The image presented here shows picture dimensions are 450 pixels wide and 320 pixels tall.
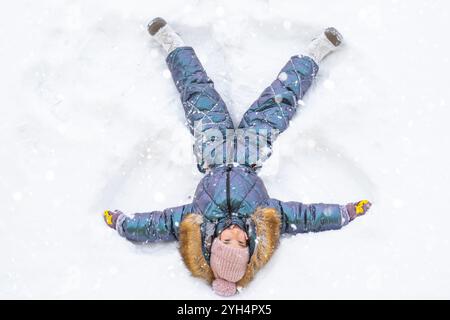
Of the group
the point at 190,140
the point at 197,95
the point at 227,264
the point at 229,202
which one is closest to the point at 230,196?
the point at 229,202

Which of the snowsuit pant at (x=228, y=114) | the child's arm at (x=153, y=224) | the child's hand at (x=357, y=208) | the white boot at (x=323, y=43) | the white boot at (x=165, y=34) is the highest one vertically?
the white boot at (x=165, y=34)

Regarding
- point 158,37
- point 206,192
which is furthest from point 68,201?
point 158,37

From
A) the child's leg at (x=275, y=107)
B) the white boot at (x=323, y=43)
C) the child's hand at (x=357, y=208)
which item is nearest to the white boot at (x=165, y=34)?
the child's leg at (x=275, y=107)

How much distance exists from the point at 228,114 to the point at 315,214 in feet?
2.27

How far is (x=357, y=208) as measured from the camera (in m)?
3.13

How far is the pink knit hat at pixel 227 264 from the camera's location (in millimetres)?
2844

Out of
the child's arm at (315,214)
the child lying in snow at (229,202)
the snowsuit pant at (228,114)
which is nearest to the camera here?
the child lying in snow at (229,202)

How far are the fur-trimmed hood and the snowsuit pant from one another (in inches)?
13.4

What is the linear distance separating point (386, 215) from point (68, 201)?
1635 mm

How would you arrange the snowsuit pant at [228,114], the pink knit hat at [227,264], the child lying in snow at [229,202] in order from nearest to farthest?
the pink knit hat at [227,264], the child lying in snow at [229,202], the snowsuit pant at [228,114]

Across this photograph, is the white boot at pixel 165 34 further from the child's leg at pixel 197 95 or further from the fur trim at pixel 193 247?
the fur trim at pixel 193 247

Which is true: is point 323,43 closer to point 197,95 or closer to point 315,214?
point 197,95

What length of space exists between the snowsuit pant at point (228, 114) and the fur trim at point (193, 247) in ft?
1.24

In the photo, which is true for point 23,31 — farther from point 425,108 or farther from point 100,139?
point 425,108
